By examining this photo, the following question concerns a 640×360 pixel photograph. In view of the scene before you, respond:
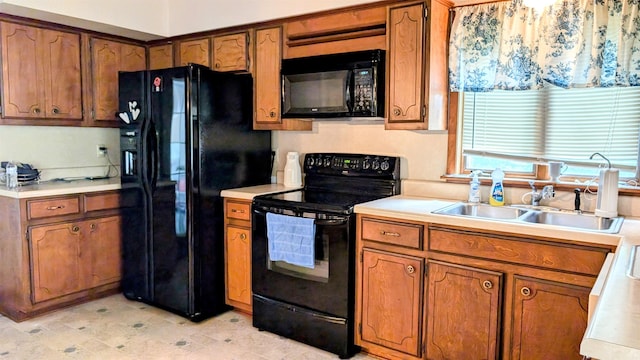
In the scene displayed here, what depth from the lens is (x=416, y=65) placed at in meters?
2.82

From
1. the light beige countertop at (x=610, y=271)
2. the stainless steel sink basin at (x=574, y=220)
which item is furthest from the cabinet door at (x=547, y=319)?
the stainless steel sink basin at (x=574, y=220)

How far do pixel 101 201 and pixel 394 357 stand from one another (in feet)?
8.09

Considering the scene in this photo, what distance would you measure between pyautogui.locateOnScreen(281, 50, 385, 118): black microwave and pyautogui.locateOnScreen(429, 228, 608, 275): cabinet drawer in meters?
0.93

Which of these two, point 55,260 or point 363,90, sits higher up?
point 363,90

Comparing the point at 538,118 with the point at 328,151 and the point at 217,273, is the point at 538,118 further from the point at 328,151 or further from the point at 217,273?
the point at 217,273

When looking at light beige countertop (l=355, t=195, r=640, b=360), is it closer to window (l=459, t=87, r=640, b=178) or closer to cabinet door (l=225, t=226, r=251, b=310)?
window (l=459, t=87, r=640, b=178)

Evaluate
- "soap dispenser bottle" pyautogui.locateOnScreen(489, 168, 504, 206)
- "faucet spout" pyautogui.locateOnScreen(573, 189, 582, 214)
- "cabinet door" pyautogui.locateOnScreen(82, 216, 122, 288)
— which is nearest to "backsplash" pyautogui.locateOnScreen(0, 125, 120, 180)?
"cabinet door" pyautogui.locateOnScreen(82, 216, 122, 288)

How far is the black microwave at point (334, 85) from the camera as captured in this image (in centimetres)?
294

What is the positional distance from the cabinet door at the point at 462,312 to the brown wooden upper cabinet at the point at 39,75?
3.03 m

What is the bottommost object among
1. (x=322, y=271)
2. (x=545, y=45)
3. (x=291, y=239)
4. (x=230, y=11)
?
(x=322, y=271)

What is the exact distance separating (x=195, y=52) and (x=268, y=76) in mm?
826

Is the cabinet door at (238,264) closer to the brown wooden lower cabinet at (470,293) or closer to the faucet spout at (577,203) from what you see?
the brown wooden lower cabinet at (470,293)

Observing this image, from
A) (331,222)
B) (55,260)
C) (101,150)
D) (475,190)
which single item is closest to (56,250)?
(55,260)

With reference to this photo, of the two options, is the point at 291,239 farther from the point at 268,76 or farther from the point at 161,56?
the point at 161,56
